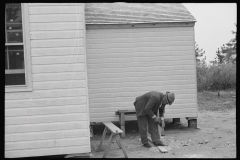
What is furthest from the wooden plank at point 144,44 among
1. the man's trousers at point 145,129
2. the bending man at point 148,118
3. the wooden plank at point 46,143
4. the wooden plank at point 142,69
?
the wooden plank at point 46,143

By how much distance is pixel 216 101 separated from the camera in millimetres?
18094

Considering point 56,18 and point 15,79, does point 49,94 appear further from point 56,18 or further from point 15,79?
point 56,18

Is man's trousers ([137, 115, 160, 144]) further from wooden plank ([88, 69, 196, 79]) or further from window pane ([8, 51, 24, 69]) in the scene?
window pane ([8, 51, 24, 69])

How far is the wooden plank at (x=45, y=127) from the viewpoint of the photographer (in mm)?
6395

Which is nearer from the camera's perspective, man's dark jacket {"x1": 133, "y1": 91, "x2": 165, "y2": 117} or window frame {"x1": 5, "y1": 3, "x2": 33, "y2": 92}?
window frame {"x1": 5, "y1": 3, "x2": 33, "y2": 92}

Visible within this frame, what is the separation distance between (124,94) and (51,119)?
423 centimetres

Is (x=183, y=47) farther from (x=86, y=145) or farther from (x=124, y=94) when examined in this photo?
(x=86, y=145)

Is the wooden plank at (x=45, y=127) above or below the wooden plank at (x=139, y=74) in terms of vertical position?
below

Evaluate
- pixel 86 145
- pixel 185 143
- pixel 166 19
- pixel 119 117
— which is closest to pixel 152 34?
pixel 166 19

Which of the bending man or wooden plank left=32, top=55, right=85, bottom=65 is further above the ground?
wooden plank left=32, top=55, right=85, bottom=65

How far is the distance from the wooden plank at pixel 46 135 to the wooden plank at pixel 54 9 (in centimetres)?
236

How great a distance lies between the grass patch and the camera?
16375mm

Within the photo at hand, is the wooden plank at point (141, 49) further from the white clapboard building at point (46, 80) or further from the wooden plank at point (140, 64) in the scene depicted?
the white clapboard building at point (46, 80)

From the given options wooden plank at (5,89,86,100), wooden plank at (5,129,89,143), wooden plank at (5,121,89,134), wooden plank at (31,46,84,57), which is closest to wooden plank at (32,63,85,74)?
wooden plank at (31,46,84,57)
